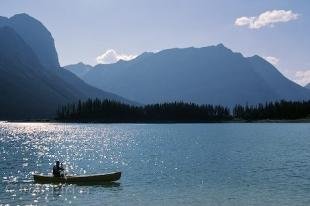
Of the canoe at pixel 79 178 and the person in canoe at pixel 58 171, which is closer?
the canoe at pixel 79 178

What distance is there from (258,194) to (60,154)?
224 ft

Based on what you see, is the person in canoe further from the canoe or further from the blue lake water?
the blue lake water

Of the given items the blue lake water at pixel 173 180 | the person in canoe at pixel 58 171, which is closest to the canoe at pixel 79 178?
the person in canoe at pixel 58 171

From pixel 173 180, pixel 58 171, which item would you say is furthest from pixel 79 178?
pixel 173 180

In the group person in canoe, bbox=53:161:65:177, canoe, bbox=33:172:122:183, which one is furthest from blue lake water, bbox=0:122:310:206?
person in canoe, bbox=53:161:65:177

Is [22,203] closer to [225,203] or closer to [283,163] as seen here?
[225,203]

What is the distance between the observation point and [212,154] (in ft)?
362

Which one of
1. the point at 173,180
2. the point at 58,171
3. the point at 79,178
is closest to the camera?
the point at 79,178

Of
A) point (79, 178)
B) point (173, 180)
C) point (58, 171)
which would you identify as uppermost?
point (58, 171)

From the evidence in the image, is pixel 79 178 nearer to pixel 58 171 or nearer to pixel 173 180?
pixel 58 171

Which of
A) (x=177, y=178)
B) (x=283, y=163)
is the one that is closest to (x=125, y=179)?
(x=177, y=178)

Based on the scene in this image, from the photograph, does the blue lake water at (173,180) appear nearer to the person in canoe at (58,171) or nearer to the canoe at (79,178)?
the canoe at (79,178)

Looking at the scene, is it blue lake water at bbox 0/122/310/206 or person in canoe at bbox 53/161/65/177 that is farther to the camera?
person in canoe at bbox 53/161/65/177

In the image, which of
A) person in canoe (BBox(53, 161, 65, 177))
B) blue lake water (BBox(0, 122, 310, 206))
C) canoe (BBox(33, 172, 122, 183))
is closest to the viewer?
blue lake water (BBox(0, 122, 310, 206))
